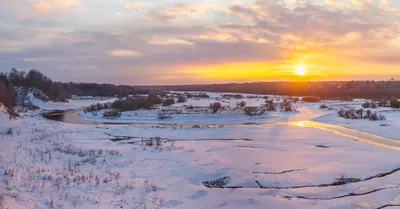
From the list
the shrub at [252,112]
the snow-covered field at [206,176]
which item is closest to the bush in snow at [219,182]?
the snow-covered field at [206,176]

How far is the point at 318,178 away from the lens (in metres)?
10.6

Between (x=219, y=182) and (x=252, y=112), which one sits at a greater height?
(x=252, y=112)

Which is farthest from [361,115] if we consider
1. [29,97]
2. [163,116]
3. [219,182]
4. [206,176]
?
[29,97]

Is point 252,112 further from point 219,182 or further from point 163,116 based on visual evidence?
point 219,182

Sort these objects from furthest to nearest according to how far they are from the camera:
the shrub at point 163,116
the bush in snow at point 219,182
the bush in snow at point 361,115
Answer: the shrub at point 163,116 < the bush in snow at point 361,115 < the bush in snow at point 219,182

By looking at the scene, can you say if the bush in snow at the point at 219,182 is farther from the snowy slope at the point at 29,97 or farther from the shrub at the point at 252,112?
the snowy slope at the point at 29,97

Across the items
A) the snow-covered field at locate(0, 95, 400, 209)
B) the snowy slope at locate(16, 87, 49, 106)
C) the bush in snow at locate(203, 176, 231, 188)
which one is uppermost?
the snowy slope at locate(16, 87, 49, 106)

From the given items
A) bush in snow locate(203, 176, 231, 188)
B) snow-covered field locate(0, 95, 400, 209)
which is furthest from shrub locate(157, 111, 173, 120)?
bush in snow locate(203, 176, 231, 188)

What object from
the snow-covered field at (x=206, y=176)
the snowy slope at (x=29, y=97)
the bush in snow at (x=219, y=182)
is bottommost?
the bush in snow at (x=219, y=182)

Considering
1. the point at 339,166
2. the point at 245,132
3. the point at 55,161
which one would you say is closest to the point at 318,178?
the point at 339,166

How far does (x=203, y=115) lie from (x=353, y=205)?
28571mm

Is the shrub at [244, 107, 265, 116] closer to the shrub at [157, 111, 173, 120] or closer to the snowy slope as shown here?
the shrub at [157, 111, 173, 120]

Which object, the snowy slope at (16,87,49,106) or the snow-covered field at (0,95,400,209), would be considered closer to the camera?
the snow-covered field at (0,95,400,209)

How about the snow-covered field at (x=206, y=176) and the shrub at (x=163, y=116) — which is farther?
the shrub at (x=163, y=116)
